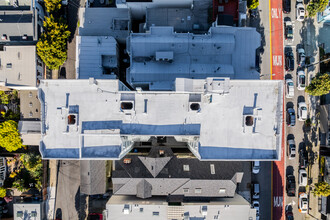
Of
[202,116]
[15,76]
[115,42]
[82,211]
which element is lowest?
[82,211]

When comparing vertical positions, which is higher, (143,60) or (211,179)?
(143,60)

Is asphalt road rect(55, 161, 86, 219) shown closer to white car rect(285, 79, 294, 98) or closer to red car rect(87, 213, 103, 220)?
red car rect(87, 213, 103, 220)

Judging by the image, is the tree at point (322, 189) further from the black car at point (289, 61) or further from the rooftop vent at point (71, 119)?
the rooftop vent at point (71, 119)

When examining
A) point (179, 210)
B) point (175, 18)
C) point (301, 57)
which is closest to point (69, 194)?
point (179, 210)

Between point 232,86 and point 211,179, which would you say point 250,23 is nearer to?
point 232,86

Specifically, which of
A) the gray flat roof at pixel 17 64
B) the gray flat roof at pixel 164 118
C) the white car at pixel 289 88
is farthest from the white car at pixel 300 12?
the gray flat roof at pixel 17 64

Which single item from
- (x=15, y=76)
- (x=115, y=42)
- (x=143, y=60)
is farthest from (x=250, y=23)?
(x=15, y=76)

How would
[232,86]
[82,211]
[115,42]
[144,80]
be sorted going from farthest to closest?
[82,211] < [115,42] < [144,80] < [232,86]

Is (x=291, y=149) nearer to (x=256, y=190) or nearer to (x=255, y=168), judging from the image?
(x=255, y=168)
